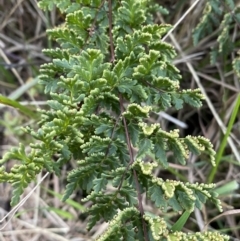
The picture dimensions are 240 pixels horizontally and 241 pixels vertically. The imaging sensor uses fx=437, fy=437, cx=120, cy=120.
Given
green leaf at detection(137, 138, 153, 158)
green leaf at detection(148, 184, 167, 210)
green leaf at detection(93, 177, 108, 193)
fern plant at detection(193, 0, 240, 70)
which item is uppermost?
fern plant at detection(193, 0, 240, 70)

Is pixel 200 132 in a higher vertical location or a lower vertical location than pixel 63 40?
lower

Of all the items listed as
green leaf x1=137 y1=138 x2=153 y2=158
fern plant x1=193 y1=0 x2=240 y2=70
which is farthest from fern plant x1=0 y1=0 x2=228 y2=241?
fern plant x1=193 y1=0 x2=240 y2=70

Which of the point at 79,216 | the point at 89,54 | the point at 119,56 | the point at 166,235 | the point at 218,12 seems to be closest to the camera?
the point at 166,235

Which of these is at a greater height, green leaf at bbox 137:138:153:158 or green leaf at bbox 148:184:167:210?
green leaf at bbox 137:138:153:158

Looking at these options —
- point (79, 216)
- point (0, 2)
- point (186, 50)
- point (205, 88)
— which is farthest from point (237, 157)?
point (0, 2)

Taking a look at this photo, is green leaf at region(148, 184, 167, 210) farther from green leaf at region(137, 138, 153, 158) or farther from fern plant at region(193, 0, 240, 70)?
fern plant at region(193, 0, 240, 70)

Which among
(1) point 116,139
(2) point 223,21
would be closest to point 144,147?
(1) point 116,139

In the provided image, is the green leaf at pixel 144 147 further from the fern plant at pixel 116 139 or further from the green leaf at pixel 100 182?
the green leaf at pixel 100 182

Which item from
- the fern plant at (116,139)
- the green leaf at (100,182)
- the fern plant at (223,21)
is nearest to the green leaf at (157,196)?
the fern plant at (116,139)

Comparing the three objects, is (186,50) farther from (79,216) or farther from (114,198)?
(114,198)
